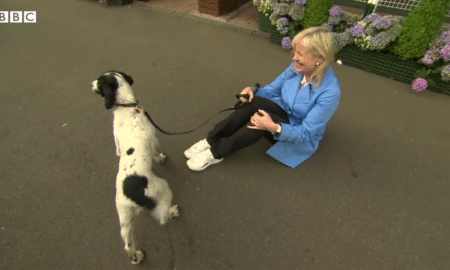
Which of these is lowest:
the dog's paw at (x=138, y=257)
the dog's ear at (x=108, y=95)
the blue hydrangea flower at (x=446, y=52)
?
the dog's paw at (x=138, y=257)

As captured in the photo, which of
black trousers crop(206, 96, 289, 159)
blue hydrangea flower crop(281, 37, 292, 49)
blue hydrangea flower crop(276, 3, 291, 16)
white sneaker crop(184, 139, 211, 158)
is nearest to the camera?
black trousers crop(206, 96, 289, 159)

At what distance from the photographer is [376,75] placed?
12.3 ft

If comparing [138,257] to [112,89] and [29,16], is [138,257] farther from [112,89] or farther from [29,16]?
[29,16]

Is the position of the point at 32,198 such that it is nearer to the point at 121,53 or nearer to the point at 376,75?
the point at 121,53

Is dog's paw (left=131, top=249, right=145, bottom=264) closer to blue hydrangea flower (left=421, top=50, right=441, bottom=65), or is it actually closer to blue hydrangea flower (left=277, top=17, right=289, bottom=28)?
blue hydrangea flower (left=277, top=17, right=289, bottom=28)

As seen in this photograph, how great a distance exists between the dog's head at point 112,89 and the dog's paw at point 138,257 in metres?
1.24

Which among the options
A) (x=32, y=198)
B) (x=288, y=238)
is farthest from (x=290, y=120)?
(x=32, y=198)

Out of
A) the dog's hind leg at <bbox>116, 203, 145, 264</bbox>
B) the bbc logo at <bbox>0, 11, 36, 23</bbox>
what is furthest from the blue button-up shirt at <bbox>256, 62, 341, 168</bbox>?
the bbc logo at <bbox>0, 11, 36, 23</bbox>

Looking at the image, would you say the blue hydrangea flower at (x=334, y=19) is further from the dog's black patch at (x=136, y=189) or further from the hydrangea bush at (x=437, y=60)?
the dog's black patch at (x=136, y=189)

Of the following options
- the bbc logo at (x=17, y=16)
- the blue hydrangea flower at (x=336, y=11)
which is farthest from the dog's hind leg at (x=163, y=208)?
the bbc logo at (x=17, y=16)

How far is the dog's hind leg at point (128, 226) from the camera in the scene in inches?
64.2

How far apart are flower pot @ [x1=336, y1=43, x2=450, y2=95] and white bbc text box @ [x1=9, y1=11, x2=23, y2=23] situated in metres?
7.07

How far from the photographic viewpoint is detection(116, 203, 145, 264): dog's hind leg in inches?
64.2

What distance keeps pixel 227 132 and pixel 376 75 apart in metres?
2.88
